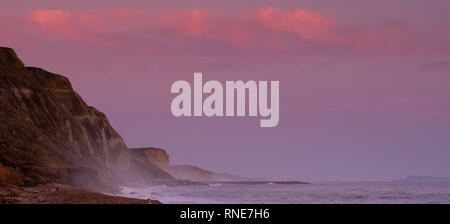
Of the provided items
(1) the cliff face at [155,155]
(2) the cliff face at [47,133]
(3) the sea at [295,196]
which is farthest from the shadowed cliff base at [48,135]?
(1) the cliff face at [155,155]

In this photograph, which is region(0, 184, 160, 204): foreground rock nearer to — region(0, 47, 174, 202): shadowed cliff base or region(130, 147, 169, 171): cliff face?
region(0, 47, 174, 202): shadowed cliff base

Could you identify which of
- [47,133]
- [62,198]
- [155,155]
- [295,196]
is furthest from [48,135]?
[155,155]

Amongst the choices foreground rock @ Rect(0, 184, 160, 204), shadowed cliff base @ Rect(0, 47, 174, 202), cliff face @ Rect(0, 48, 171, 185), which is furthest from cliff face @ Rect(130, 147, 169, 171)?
foreground rock @ Rect(0, 184, 160, 204)

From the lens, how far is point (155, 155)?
18012 centimetres

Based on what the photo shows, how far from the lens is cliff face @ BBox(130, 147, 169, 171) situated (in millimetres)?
172675

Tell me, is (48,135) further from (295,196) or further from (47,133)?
(295,196)

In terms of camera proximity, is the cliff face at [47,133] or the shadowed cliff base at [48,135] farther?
the cliff face at [47,133]

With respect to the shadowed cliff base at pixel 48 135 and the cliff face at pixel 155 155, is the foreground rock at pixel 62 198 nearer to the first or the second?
the shadowed cliff base at pixel 48 135

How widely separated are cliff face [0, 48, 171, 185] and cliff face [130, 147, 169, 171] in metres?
67.8

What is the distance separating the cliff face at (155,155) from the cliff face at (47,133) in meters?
67.8

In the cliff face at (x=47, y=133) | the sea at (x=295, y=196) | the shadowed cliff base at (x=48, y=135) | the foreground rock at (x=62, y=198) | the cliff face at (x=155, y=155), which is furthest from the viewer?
the cliff face at (x=155, y=155)

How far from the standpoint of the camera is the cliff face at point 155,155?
567ft
